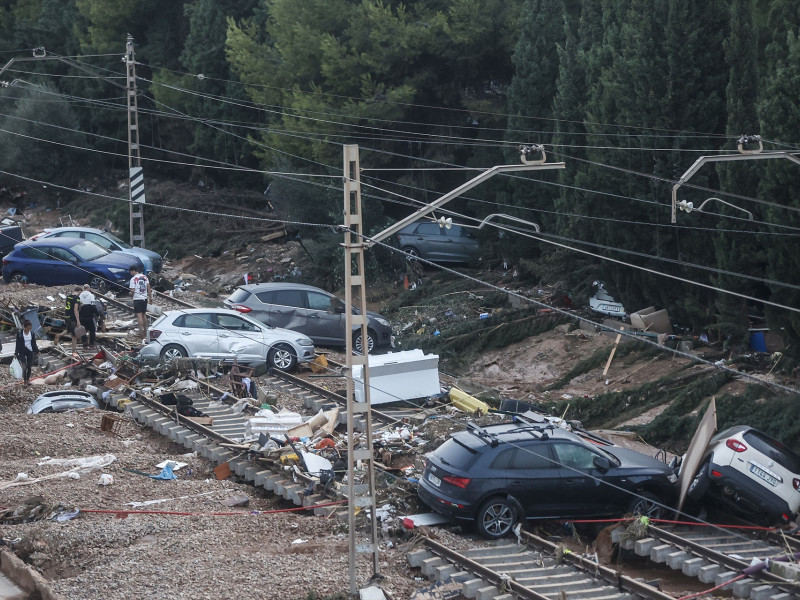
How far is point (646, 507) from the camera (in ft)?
45.4

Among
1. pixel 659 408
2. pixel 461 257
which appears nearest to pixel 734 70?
pixel 659 408

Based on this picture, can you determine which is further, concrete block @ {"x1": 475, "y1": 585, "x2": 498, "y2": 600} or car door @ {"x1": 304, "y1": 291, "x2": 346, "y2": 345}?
car door @ {"x1": 304, "y1": 291, "x2": 346, "y2": 345}

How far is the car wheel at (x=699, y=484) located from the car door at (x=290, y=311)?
1200cm

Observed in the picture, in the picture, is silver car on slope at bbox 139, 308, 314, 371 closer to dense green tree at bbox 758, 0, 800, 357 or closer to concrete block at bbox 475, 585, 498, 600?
dense green tree at bbox 758, 0, 800, 357

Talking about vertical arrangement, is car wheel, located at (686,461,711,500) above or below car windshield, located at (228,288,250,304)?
below

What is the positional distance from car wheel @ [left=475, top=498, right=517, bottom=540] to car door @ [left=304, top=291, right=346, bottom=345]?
37.3 ft

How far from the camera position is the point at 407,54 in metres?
35.4

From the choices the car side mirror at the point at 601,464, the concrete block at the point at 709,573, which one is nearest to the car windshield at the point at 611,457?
the car side mirror at the point at 601,464

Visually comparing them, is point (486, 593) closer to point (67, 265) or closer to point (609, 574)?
point (609, 574)

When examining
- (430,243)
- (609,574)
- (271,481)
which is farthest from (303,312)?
(609,574)

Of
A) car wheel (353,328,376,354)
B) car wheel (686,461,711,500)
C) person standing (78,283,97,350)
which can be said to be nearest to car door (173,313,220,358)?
person standing (78,283,97,350)

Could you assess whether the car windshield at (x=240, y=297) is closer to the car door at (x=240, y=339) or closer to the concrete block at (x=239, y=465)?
the car door at (x=240, y=339)

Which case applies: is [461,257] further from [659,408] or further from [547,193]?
[659,408]

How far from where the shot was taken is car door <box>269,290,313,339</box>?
23.6m
